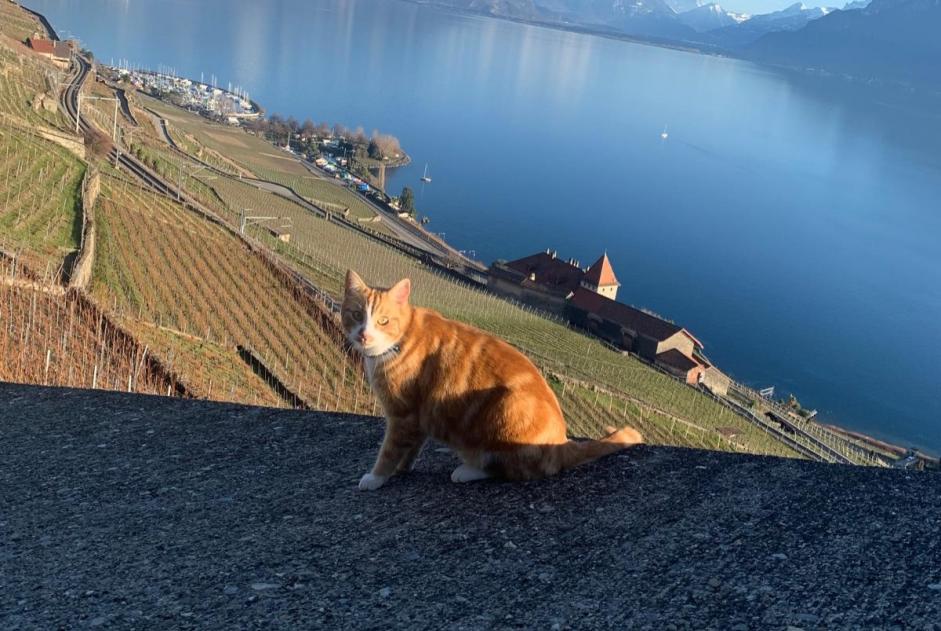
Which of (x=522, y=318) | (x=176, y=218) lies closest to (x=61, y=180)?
(x=176, y=218)

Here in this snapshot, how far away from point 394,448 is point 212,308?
51.2 feet

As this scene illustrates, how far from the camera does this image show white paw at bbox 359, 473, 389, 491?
3.67m

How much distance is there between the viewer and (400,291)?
3.47 metres

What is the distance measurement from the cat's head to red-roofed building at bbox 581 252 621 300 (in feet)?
127

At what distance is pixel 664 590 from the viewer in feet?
8.73

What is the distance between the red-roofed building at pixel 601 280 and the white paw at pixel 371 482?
38558 mm

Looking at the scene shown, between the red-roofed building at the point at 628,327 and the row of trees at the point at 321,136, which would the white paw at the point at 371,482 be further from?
the row of trees at the point at 321,136

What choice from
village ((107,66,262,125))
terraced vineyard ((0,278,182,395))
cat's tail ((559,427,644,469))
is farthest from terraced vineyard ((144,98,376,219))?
cat's tail ((559,427,644,469))

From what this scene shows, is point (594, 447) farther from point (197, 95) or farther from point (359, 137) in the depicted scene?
point (197, 95)

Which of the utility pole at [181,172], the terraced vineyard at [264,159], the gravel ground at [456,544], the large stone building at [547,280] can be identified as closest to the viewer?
the gravel ground at [456,544]

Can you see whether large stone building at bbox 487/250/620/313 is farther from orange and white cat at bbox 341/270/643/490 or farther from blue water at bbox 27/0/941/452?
orange and white cat at bbox 341/270/643/490

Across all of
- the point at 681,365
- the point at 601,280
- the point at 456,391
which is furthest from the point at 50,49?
the point at 456,391

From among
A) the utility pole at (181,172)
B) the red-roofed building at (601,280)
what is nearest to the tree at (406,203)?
the utility pole at (181,172)

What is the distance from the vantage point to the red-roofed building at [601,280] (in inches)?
1662
